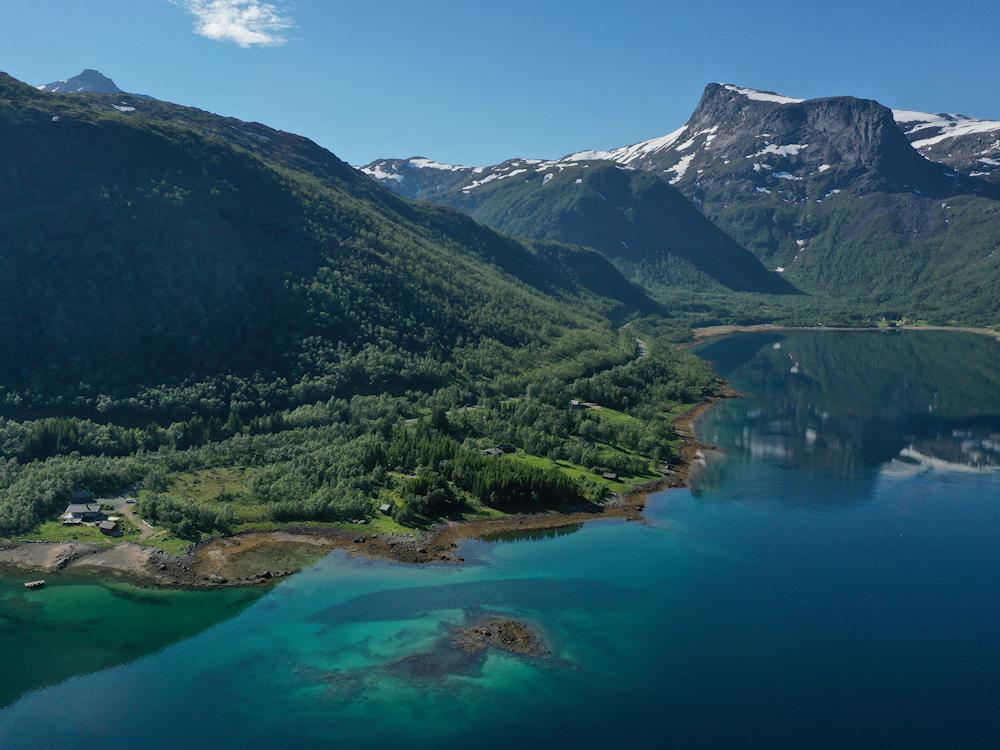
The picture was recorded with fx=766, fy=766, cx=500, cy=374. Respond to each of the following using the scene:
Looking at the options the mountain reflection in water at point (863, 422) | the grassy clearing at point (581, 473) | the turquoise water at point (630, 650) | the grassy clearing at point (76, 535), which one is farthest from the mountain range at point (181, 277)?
the turquoise water at point (630, 650)

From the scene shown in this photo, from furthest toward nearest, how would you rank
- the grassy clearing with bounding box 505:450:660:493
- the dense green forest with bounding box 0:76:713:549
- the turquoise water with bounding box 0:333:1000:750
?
1. the grassy clearing with bounding box 505:450:660:493
2. the dense green forest with bounding box 0:76:713:549
3. the turquoise water with bounding box 0:333:1000:750

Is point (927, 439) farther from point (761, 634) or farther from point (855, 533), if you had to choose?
point (761, 634)

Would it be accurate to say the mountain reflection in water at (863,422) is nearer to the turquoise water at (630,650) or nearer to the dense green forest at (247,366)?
the dense green forest at (247,366)

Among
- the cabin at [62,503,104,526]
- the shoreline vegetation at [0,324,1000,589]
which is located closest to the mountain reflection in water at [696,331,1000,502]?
the shoreline vegetation at [0,324,1000,589]

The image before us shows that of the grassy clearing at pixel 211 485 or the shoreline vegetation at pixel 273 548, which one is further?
the grassy clearing at pixel 211 485

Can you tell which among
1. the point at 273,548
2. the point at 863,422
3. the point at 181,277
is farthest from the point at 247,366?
the point at 863,422

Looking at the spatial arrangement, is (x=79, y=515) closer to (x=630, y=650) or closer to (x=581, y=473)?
(x=630, y=650)

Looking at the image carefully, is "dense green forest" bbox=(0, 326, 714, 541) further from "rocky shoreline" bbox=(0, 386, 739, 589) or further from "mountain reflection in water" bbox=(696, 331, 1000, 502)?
"mountain reflection in water" bbox=(696, 331, 1000, 502)
